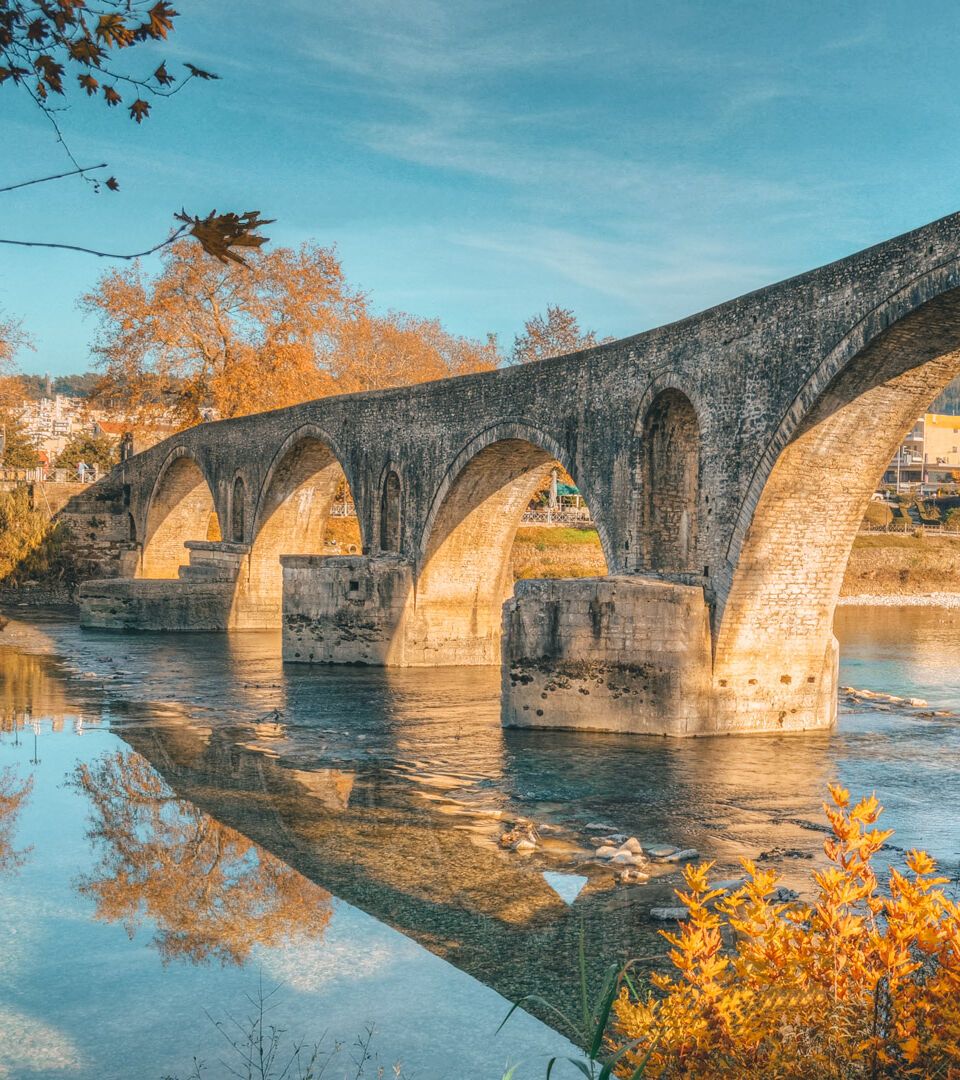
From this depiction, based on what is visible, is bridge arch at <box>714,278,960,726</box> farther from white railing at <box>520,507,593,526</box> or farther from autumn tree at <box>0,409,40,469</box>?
autumn tree at <box>0,409,40,469</box>

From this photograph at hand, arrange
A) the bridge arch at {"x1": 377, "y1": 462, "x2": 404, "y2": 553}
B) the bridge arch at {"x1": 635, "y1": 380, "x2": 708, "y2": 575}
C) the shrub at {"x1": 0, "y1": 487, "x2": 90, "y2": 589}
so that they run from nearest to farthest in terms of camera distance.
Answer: the bridge arch at {"x1": 635, "y1": 380, "x2": 708, "y2": 575}
the bridge arch at {"x1": 377, "y1": 462, "x2": 404, "y2": 553}
the shrub at {"x1": 0, "y1": 487, "x2": 90, "y2": 589}

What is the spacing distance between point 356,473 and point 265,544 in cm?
601

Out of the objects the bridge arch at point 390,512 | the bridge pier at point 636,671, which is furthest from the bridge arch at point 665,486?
the bridge arch at point 390,512

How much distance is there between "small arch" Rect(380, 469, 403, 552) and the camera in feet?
75.0

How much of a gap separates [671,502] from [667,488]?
194 mm

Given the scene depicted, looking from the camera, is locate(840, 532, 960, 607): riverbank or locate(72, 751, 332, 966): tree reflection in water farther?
locate(840, 532, 960, 607): riverbank

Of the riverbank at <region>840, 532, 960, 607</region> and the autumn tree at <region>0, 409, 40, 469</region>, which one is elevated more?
the autumn tree at <region>0, 409, 40, 469</region>

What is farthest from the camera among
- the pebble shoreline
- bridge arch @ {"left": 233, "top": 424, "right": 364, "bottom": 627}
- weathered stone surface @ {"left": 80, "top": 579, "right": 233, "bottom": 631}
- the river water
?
the pebble shoreline

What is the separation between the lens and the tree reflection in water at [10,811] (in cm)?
859

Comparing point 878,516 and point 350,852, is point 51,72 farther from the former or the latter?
point 878,516

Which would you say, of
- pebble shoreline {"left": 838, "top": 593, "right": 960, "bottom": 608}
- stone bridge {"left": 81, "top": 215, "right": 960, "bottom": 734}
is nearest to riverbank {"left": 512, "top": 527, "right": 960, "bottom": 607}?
pebble shoreline {"left": 838, "top": 593, "right": 960, "bottom": 608}

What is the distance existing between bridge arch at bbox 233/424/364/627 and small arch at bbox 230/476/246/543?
1.07 m

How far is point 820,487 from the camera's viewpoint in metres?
13.2

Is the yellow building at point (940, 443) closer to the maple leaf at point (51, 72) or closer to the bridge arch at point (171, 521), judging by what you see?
the bridge arch at point (171, 521)
